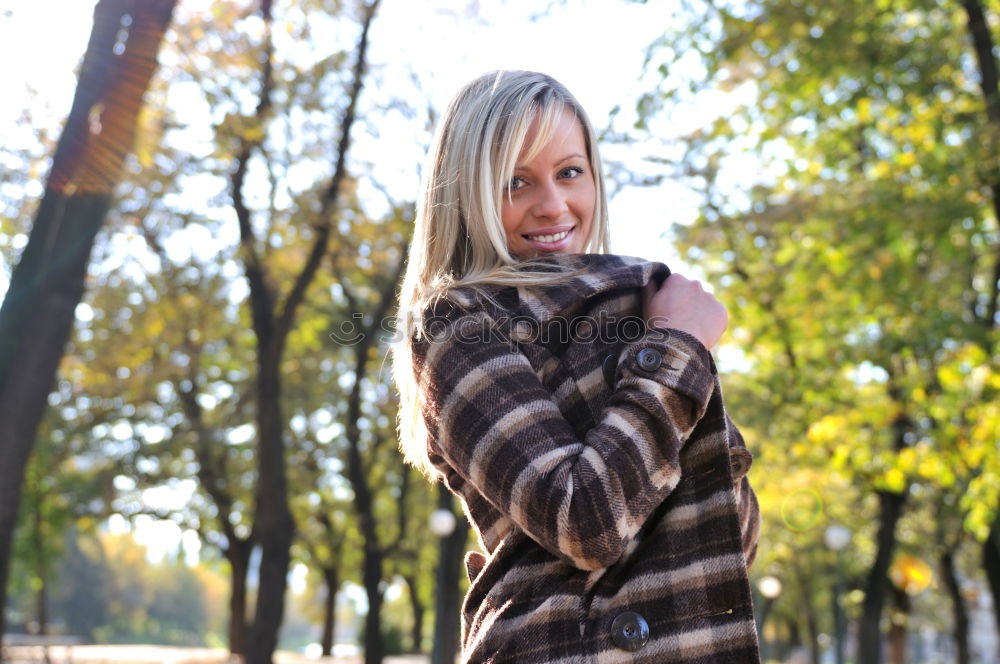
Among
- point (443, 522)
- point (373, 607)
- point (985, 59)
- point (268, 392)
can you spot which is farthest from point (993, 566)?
point (268, 392)

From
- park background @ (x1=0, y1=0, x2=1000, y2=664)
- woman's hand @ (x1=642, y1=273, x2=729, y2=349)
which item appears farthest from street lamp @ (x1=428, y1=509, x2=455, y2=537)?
woman's hand @ (x1=642, y1=273, x2=729, y2=349)

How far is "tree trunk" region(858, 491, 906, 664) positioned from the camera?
18.9 meters

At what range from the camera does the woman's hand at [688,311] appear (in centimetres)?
189

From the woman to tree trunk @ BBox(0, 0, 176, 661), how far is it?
5078 millimetres

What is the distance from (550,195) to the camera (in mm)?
2107

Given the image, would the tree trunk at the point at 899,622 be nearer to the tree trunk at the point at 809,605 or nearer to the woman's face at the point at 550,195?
the tree trunk at the point at 809,605

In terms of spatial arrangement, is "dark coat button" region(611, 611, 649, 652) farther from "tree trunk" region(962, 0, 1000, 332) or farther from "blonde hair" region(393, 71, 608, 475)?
"tree trunk" region(962, 0, 1000, 332)

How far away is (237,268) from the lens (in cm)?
1736

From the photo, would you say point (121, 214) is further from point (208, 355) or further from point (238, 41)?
point (208, 355)

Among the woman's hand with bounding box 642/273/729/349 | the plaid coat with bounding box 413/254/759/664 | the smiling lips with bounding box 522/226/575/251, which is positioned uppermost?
the smiling lips with bounding box 522/226/575/251

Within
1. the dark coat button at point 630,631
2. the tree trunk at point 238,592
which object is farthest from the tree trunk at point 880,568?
the dark coat button at point 630,631

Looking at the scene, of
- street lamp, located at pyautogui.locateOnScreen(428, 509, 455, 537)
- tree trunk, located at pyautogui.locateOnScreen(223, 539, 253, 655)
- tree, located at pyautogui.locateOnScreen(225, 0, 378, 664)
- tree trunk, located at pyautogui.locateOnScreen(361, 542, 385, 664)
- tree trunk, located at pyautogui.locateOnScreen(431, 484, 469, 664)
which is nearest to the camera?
tree, located at pyautogui.locateOnScreen(225, 0, 378, 664)

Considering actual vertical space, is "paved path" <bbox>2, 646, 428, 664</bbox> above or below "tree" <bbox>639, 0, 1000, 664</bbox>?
below

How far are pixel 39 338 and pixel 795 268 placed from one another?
9290 mm
